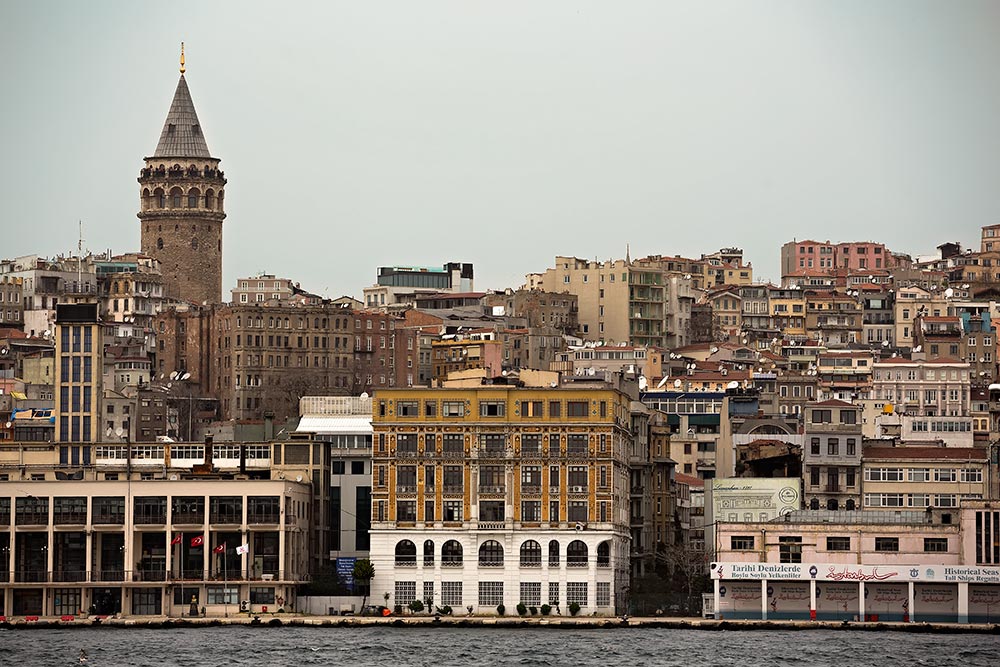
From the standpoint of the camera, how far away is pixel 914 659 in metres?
111

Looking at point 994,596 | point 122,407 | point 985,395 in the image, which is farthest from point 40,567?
point 985,395

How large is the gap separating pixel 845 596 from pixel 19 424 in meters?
60.0

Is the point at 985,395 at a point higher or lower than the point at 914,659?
higher

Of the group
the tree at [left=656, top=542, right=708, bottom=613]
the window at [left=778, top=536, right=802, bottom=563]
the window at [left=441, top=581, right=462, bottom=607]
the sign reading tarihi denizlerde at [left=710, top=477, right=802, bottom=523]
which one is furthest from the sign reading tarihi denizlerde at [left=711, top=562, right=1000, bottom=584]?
the sign reading tarihi denizlerde at [left=710, top=477, right=802, bottom=523]

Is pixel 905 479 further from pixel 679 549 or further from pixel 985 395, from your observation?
pixel 985 395

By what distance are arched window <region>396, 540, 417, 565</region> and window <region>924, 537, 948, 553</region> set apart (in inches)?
984

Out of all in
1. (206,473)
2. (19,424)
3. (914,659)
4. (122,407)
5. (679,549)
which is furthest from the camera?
(122,407)

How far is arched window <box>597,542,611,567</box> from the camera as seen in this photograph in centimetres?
13225

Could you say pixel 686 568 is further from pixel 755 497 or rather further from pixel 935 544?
pixel 935 544

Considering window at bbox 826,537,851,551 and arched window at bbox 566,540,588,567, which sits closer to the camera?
window at bbox 826,537,851,551

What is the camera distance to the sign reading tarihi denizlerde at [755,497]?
14488 centimetres

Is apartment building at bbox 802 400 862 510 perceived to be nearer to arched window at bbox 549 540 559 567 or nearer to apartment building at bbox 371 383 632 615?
apartment building at bbox 371 383 632 615

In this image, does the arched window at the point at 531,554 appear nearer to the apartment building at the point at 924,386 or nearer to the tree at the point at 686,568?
the tree at the point at 686,568

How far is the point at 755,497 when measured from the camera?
14575 centimetres
